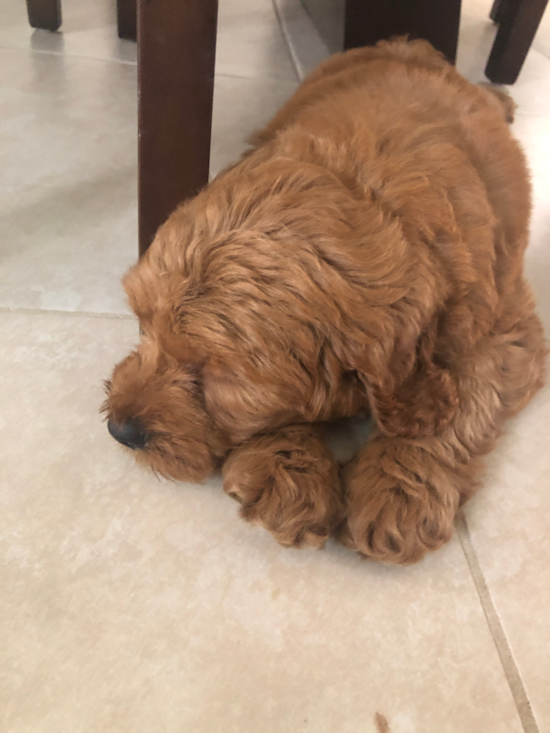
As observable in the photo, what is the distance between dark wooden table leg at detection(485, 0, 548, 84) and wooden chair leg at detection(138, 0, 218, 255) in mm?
2345

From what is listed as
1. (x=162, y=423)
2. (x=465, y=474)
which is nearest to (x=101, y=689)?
(x=162, y=423)

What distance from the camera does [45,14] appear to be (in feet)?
10.0

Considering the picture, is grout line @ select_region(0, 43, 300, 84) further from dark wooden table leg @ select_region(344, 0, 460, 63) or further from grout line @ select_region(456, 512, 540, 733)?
grout line @ select_region(456, 512, 540, 733)

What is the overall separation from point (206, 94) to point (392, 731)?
1515 millimetres

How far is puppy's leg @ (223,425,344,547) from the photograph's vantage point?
1224 millimetres

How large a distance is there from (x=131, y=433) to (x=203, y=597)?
1.26ft

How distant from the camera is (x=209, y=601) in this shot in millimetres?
1191

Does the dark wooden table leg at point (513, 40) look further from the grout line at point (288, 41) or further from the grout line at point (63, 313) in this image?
the grout line at point (63, 313)

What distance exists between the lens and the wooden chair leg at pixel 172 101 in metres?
1.29

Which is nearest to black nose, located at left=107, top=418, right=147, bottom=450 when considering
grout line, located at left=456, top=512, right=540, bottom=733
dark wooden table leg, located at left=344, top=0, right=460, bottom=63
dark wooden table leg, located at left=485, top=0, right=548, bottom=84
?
grout line, located at left=456, top=512, right=540, bottom=733

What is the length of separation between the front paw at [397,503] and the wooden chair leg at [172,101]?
92cm

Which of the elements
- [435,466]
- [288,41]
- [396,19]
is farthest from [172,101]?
[288,41]

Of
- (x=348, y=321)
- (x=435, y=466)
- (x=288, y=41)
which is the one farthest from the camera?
(x=288, y=41)

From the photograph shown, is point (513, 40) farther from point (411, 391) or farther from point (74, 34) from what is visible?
point (411, 391)
